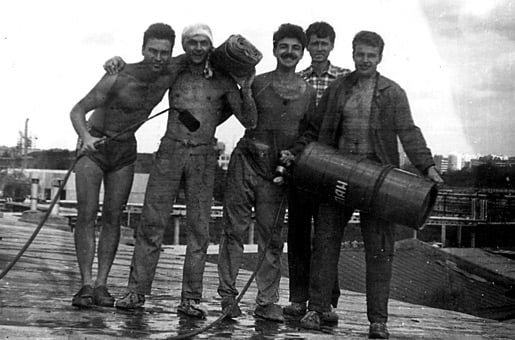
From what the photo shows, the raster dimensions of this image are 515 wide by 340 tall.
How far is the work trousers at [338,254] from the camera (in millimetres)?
3461

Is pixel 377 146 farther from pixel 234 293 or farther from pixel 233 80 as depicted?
pixel 234 293

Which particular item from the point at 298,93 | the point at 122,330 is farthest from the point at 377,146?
the point at 122,330

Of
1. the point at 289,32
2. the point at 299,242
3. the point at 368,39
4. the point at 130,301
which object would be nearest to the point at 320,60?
the point at 289,32

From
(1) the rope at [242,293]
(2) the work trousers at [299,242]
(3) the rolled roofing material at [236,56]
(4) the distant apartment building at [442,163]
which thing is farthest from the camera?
(4) the distant apartment building at [442,163]

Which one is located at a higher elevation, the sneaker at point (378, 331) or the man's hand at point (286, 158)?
the man's hand at point (286, 158)

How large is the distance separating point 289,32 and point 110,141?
1031 millimetres

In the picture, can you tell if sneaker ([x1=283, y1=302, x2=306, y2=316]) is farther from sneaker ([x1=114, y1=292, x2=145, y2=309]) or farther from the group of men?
sneaker ([x1=114, y1=292, x2=145, y2=309])

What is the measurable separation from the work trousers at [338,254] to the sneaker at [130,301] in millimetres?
846

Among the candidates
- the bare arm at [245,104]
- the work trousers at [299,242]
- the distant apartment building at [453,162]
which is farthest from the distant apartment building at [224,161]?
the distant apartment building at [453,162]

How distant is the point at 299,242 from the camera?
3848 mm

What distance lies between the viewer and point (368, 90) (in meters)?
3.52

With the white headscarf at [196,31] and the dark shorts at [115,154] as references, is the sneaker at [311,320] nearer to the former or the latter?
the dark shorts at [115,154]

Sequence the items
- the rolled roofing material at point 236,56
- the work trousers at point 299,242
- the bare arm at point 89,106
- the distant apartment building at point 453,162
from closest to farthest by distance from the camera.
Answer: the rolled roofing material at point 236,56 → the bare arm at point 89,106 → the work trousers at point 299,242 → the distant apartment building at point 453,162

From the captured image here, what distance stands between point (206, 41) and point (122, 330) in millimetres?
1406
